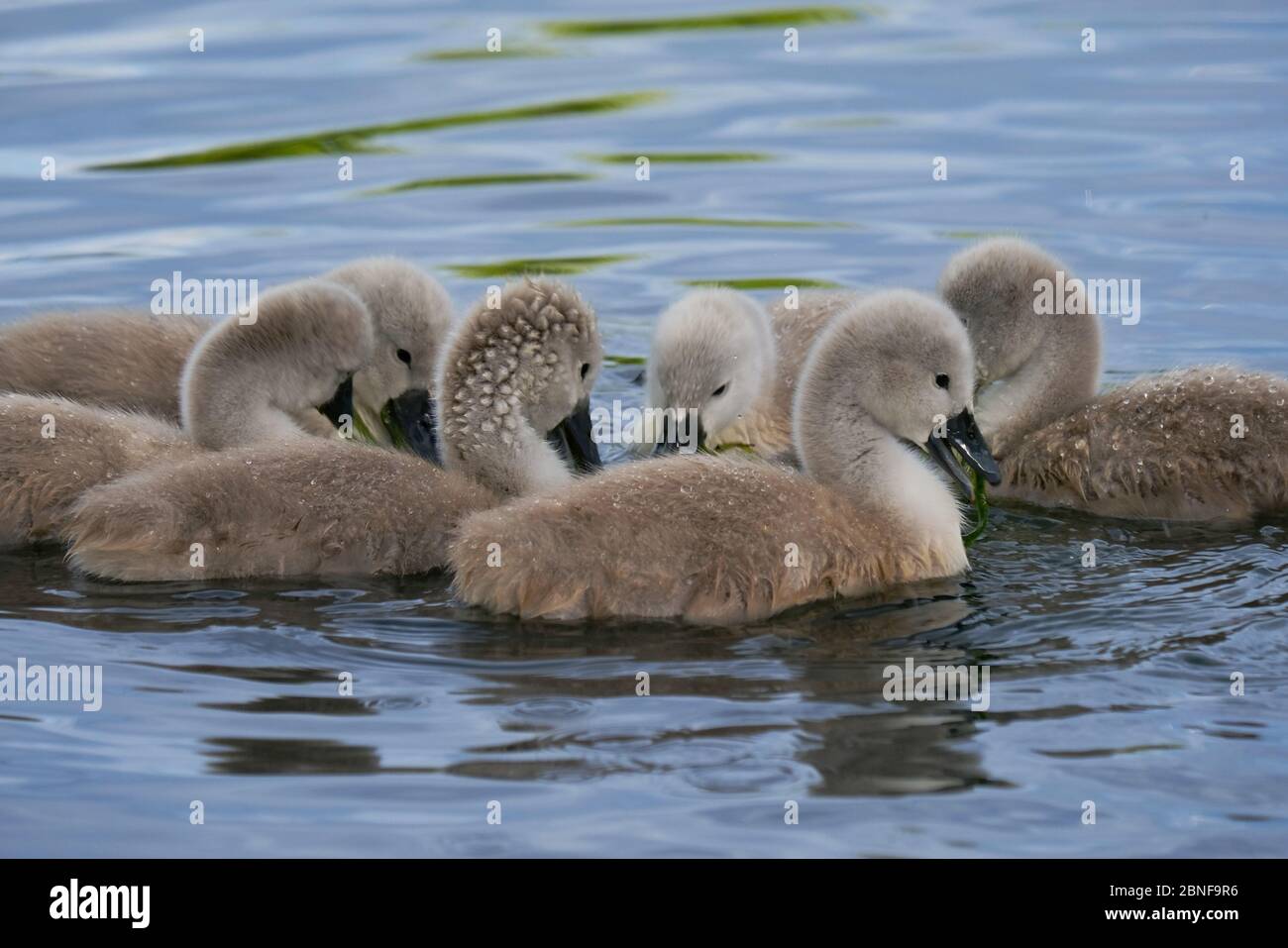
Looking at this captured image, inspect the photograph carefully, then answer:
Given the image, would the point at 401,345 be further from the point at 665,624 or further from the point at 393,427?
the point at 665,624

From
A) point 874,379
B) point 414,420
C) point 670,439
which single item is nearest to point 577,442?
point 670,439

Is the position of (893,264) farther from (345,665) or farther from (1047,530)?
(345,665)

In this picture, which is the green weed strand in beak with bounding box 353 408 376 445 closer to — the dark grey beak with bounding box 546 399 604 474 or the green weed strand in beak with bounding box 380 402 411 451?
the green weed strand in beak with bounding box 380 402 411 451

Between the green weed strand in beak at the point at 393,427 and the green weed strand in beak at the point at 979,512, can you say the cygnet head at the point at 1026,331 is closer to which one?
the green weed strand in beak at the point at 979,512

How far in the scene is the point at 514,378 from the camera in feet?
25.7

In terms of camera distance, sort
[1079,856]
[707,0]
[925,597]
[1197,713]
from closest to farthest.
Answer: [1079,856], [1197,713], [925,597], [707,0]

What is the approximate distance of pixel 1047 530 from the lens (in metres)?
8.12

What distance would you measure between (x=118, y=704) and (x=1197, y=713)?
3141mm

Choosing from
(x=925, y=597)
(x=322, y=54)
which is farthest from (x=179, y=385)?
(x=322, y=54)

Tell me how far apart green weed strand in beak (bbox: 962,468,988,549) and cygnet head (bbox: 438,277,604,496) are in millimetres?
1491

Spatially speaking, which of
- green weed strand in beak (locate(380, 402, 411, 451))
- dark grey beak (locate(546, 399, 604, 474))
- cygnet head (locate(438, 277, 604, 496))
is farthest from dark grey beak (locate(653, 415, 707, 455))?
green weed strand in beak (locate(380, 402, 411, 451))

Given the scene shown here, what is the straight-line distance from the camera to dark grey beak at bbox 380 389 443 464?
8.89 metres

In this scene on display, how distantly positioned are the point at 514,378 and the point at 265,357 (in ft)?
3.39

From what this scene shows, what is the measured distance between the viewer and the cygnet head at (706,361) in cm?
837
